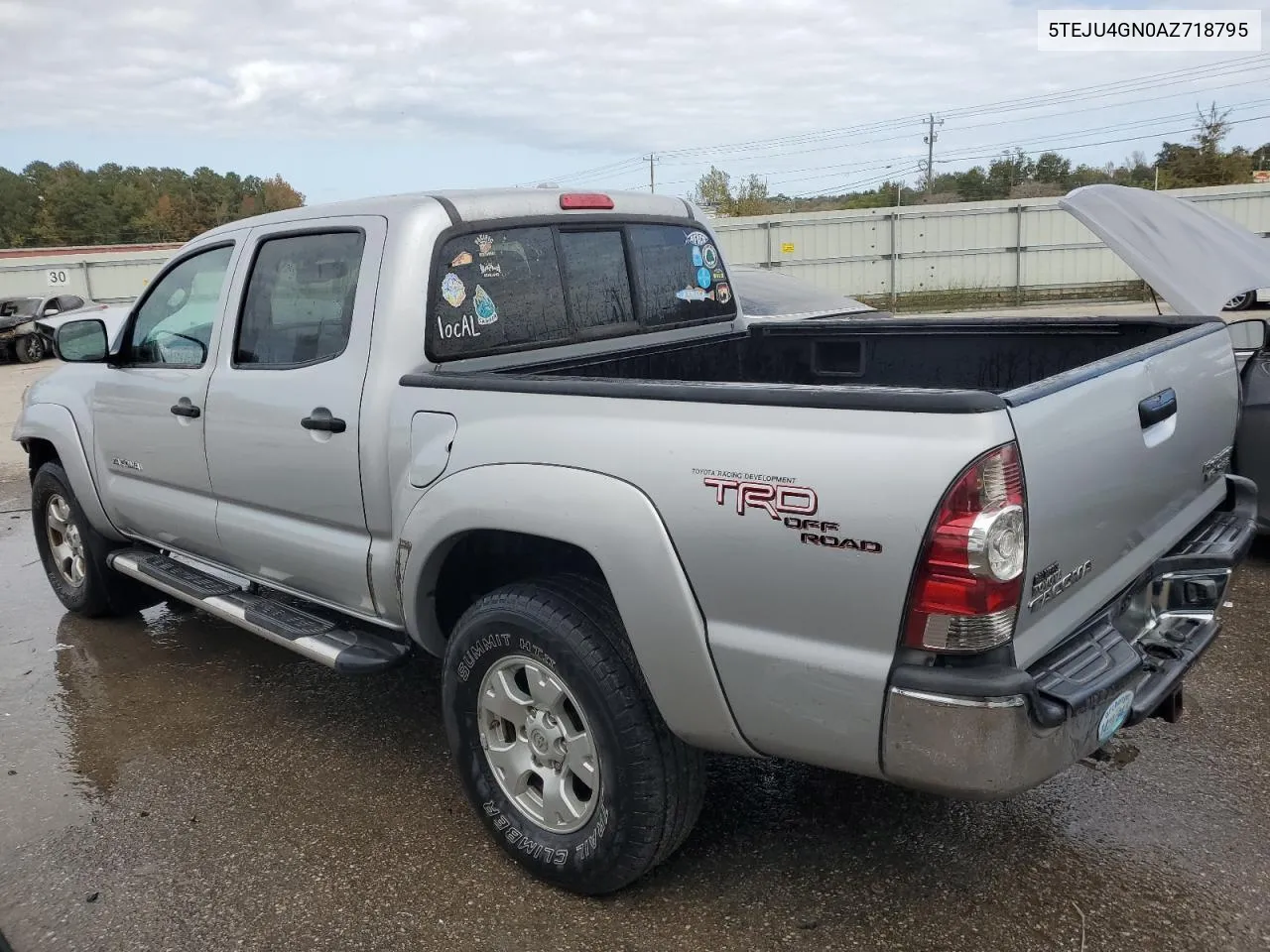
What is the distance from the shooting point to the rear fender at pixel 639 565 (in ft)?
8.00

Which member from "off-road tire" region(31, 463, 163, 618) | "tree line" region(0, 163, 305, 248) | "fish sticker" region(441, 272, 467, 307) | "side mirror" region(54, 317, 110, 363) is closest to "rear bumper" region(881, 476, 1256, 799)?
"fish sticker" region(441, 272, 467, 307)

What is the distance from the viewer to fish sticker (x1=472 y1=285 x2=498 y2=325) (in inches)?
134

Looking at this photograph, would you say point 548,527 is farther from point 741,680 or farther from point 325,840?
point 325,840

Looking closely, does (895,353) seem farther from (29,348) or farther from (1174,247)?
(29,348)

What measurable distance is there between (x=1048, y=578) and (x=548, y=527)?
1.20 metres

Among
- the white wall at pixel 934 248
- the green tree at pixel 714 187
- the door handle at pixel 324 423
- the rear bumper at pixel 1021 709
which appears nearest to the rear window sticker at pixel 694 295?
the door handle at pixel 324 423

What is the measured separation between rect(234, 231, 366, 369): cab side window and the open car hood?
9.82 ft

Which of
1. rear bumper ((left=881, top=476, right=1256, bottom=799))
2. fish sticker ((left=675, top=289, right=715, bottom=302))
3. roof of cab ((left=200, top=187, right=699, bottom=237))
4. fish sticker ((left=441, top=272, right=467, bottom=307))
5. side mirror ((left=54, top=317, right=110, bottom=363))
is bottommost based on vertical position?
rear bumper ((left=881, top=476, right=1256, bottom=799))

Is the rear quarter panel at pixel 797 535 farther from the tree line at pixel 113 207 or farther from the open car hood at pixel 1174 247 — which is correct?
the tree line at pixel 113 207

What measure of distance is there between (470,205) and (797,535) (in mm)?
1827

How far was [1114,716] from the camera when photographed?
238 centimetres

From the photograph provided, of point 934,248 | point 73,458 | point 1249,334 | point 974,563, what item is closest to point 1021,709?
point 974,563

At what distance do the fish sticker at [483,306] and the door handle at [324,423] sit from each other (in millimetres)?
558

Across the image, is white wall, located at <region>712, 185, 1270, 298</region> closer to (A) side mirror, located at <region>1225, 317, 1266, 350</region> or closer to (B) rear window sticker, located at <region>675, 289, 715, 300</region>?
(A) side mirror, located at <region>1225, 317, 1266, 350</region>
